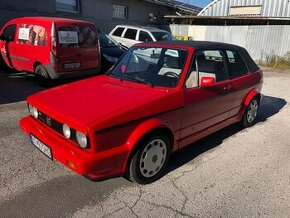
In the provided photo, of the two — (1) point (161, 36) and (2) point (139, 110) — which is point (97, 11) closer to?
(1) point (161, 36)

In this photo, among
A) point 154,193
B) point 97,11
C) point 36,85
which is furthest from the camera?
point 97,11

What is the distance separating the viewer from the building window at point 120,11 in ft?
56.7

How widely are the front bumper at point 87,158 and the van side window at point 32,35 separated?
487cm

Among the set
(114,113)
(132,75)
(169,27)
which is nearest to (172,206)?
(114,113)

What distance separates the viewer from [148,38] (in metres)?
12.6

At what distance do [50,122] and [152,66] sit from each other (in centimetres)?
168

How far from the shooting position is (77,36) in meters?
7.98

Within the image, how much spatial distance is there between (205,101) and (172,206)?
5.30 ft

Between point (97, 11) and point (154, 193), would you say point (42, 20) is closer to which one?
point (154, 193)

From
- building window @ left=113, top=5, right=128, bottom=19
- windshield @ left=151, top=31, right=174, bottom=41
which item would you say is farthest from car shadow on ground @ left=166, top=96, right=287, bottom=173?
building window @ left=113, top=5, right=128, bottom=19

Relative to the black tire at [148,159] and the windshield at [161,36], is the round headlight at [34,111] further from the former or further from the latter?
the windshield at [161,36]

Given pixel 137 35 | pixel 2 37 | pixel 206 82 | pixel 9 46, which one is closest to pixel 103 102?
pixel 206 82

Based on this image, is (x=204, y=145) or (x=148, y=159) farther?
(x=204, y=145)

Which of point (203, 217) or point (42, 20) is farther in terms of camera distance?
point (42, 20)
